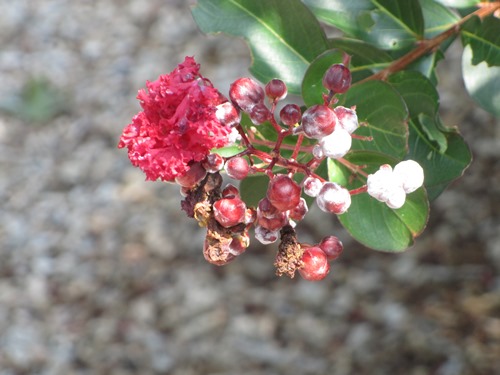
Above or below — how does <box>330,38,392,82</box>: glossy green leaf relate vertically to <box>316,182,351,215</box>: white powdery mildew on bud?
below

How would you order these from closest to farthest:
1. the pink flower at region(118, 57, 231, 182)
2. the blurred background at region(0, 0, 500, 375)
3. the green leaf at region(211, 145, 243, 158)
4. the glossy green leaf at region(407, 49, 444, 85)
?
1. the pink flower at region(118, 57, 231, 182)
2. the green leaf at region(211, 145, 243, 158)
3. the glossy green leaf at region(407, 49, 444, 85)
4. the blurred background at region(0, 0, 500, 375)

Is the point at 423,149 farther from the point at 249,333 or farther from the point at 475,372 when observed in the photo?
the point at 249,333

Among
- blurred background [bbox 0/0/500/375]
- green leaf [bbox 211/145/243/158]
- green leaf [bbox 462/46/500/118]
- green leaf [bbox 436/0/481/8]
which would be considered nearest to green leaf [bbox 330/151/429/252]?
green leaf [bbox 211/145/243/158]

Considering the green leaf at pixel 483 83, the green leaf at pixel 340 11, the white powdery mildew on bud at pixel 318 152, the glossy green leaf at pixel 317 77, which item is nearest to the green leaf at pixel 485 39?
the green leaf at pixel 483 83

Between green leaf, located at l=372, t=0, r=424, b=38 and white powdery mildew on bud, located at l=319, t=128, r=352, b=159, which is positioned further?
green leaf, located at l=372, t=0, r=424, b=38

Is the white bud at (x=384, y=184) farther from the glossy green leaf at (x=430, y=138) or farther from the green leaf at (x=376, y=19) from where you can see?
the green leaf at (x=376, y=19)

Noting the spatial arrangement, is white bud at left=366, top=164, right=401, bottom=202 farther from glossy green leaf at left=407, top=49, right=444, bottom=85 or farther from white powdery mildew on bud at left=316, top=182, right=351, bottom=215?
glossy green leaf at left=407, top=49, right=444, bottom=85

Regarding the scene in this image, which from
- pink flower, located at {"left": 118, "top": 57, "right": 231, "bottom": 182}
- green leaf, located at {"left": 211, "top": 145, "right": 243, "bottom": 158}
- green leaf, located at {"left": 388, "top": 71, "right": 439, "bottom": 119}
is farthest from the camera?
green leaf, located at {"left": 388, "top": 71, "right": 439, "bottom": 119}
